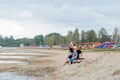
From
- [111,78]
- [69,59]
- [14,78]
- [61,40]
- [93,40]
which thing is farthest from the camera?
[61,40]

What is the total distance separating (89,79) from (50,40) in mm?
149074

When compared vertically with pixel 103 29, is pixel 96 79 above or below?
below

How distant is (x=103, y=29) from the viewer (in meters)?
126

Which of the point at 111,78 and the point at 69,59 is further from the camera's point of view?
the point at 69,59

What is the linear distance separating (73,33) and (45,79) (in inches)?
4615

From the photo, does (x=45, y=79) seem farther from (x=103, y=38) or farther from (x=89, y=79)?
(x=103, y=38)

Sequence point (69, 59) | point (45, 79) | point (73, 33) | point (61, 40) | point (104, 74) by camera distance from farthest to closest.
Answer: point (61, 40), point (73, 33), point (69, 59), point (45, 79), point (104, 74)

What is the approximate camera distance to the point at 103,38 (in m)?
125

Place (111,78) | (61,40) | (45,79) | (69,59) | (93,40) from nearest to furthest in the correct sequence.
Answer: (111,78)
(45,79)
(69,59)
(93,40)
(61,40)

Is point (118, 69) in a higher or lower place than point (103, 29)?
lower

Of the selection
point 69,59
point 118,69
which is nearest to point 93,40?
point 69,59

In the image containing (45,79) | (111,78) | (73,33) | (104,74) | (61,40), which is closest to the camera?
(111,78)

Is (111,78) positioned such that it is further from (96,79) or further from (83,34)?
(83,34)

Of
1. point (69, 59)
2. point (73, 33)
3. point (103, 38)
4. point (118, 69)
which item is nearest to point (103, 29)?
point (103, 38)
